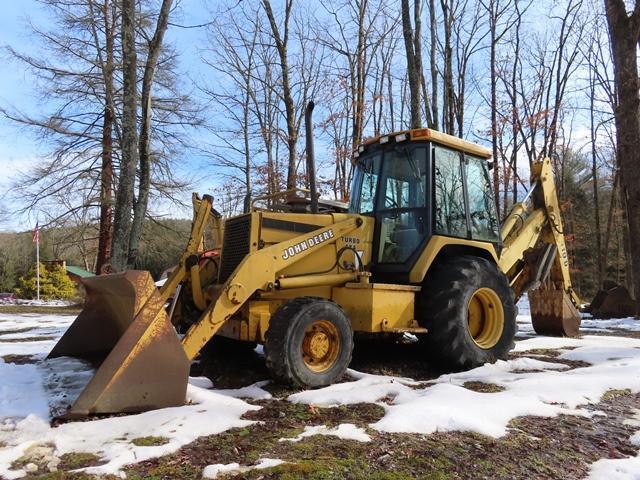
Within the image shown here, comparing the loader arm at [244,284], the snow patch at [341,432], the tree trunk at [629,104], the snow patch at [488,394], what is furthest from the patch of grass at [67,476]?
the tree trunk at [629,104]

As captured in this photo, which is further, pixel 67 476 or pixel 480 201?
pixel 480 201

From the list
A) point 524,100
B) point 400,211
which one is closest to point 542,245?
point 400,211

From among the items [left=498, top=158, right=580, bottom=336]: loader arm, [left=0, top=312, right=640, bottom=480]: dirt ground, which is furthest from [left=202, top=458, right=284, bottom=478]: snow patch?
[left=498, top=158, right=580, bottom=336]: loader arm

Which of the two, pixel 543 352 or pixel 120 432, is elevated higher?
pixel 543 352

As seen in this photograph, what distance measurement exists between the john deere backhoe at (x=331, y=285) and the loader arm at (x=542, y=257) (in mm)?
1223

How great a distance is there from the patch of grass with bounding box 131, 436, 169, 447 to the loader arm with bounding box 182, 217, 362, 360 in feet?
3.26

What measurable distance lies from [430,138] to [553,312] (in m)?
4.40

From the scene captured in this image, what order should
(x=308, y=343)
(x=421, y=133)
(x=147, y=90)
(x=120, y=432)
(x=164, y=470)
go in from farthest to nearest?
(x=147, y=90) < (x=421, y=133) < (x=308, y=343) < (x=120, y=432) < (x=164, y=470)

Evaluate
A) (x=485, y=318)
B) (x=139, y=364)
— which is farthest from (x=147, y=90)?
(x=139, y=364)

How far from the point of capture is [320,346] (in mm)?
5016

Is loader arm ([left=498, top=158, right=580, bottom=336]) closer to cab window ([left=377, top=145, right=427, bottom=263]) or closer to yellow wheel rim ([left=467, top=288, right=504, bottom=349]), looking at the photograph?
yellow wheel rim ([left=467, top=288, right=504, bottom=349])

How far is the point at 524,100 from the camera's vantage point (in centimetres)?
2870

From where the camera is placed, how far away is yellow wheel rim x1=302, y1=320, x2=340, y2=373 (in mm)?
4953

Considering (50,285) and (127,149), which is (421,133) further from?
(50,285)
